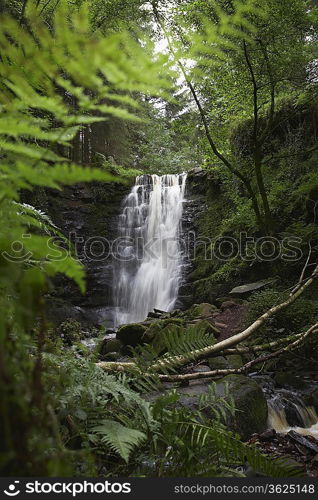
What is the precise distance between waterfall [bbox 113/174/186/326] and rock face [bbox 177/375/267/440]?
6782 mm

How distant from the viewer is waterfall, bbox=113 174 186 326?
467 inches

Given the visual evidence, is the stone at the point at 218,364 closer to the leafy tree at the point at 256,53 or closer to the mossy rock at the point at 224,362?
the mossy rock at the point at 224,362

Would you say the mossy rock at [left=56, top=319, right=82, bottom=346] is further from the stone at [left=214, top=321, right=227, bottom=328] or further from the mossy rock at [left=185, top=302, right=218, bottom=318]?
the stone at [left=214, top=321, right=227, bottom=328]

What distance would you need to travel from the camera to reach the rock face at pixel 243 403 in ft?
Result: 11.0

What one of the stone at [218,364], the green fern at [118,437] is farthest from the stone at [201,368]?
the green fern at [118,437]

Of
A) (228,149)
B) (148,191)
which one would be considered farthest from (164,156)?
(228,149)

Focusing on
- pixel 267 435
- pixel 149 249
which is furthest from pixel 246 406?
pixel 149 249

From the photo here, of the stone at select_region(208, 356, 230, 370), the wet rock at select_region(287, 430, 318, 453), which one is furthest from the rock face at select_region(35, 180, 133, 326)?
the wet rock at select_region(287, 430, 318, 453)

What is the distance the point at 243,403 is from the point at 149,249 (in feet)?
32.8

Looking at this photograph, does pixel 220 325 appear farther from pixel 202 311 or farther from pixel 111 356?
pixel 111 356

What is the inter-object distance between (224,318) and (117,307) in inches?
249

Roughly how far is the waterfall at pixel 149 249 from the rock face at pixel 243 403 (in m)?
6.78

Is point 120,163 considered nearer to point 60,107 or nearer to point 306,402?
point 306,402

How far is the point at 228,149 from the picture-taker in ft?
28.1
